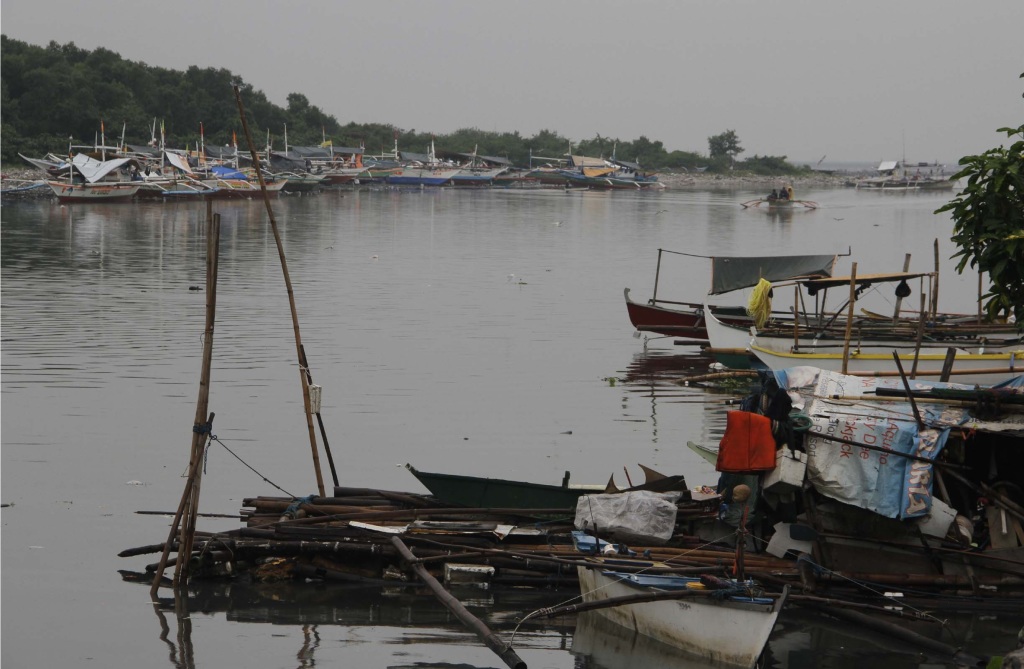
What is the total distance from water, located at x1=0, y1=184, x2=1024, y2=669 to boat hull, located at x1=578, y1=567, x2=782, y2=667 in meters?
0.40

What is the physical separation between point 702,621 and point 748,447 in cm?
163

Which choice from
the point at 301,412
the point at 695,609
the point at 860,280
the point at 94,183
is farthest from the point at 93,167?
the point at 695,609

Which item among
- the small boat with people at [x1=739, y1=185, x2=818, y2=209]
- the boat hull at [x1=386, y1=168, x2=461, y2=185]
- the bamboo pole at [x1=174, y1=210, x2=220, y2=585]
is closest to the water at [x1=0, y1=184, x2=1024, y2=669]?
the bamboo pole at [x1=174, y1=210, x2=220, y2=585]

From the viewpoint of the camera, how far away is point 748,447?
9.94 metres

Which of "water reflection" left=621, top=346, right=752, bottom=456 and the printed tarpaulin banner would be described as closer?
the printed tarpaulin banner

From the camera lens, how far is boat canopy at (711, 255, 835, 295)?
24.5 meters

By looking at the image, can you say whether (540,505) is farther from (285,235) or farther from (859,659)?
(285,235)

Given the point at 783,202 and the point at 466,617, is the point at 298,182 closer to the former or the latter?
the point at 783,202

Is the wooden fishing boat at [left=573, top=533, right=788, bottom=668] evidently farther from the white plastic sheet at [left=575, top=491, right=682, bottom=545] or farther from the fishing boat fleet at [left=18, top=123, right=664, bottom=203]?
the fishing boat fleet at [left=18, top=123, right=664, bottom=203]

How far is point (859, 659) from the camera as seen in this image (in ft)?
32.3

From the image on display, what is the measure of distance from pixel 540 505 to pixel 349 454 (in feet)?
16.5

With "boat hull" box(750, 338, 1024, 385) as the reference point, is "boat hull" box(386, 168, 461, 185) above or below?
above

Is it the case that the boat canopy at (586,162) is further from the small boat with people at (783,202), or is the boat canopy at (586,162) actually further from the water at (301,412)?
the water at (301,412)

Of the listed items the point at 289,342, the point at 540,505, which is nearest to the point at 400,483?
the point at 540,505
